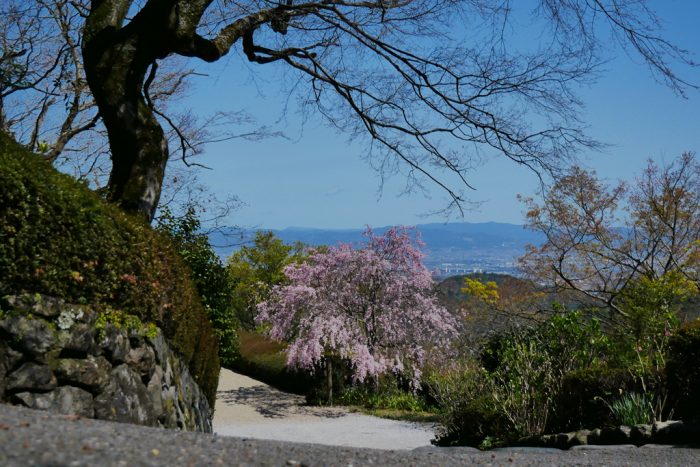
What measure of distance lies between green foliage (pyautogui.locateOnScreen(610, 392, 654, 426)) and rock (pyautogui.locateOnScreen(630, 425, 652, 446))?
0.28 m

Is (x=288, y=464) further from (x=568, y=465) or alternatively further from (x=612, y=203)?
(x=612, y=203)

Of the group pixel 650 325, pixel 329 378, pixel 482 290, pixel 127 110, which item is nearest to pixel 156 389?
pixel 127 110

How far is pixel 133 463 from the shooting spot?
10.3 ft

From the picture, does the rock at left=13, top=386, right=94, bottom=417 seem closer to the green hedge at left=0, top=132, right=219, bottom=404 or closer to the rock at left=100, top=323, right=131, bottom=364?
the rock at left=100, top=323, right=131, bottom=364

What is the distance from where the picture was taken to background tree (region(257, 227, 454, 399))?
1529 centimetres

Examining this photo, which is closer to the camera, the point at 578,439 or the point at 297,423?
the point at 578,439

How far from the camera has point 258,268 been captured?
28.2 meters

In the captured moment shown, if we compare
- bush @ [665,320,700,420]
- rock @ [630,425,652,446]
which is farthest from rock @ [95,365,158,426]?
bush @ [665,320,700,420]

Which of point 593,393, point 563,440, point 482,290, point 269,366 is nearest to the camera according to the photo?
point 563,440

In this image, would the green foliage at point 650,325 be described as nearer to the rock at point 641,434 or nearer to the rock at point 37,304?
the rock at point 641,434

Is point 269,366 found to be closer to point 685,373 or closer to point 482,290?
point 482,290

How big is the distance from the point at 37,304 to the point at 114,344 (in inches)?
31.4

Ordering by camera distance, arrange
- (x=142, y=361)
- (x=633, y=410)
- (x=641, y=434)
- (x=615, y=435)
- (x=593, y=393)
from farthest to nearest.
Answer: (x=593, y=393)
(x=633, y=410)
(x=615, y=435)
(x=641, y=434)
(x=142, y=361)

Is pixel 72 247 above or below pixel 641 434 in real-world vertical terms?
above
